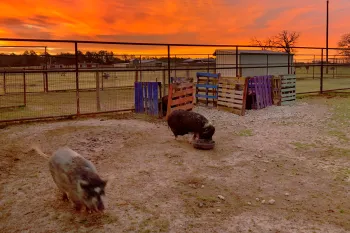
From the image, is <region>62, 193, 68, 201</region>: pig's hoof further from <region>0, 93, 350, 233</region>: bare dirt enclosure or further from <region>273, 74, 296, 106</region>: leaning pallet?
<region>273, 74, 296, 106</region>: leaning pallet

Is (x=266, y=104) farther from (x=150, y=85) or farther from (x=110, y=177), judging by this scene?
(x=110, y=177)

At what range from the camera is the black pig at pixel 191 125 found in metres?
7.57

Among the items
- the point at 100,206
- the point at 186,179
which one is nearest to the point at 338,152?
the point at 186,179

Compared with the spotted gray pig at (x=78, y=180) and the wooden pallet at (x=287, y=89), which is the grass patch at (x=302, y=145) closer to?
A: the spotted gray pig at (x=78, y=180)

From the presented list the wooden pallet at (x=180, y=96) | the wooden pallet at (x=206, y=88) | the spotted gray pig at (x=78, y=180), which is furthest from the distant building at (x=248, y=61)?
the spotted gray pig at (x=78, y=180)

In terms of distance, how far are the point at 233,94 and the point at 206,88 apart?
1363mm

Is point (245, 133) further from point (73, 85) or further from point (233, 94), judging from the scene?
point (73, 85)

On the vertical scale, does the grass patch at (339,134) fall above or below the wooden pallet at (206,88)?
below

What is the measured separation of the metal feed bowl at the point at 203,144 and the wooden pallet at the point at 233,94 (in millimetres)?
4657

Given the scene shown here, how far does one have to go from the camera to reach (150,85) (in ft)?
36.6

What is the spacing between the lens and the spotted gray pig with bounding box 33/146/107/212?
3973 mm

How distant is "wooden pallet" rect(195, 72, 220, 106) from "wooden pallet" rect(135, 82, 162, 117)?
2.56 metres

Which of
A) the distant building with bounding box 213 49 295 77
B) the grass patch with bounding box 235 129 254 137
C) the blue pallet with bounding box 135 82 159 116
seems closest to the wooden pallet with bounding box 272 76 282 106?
the grass patch with bounding box 235 129 254 137

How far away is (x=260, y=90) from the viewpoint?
525 inches
